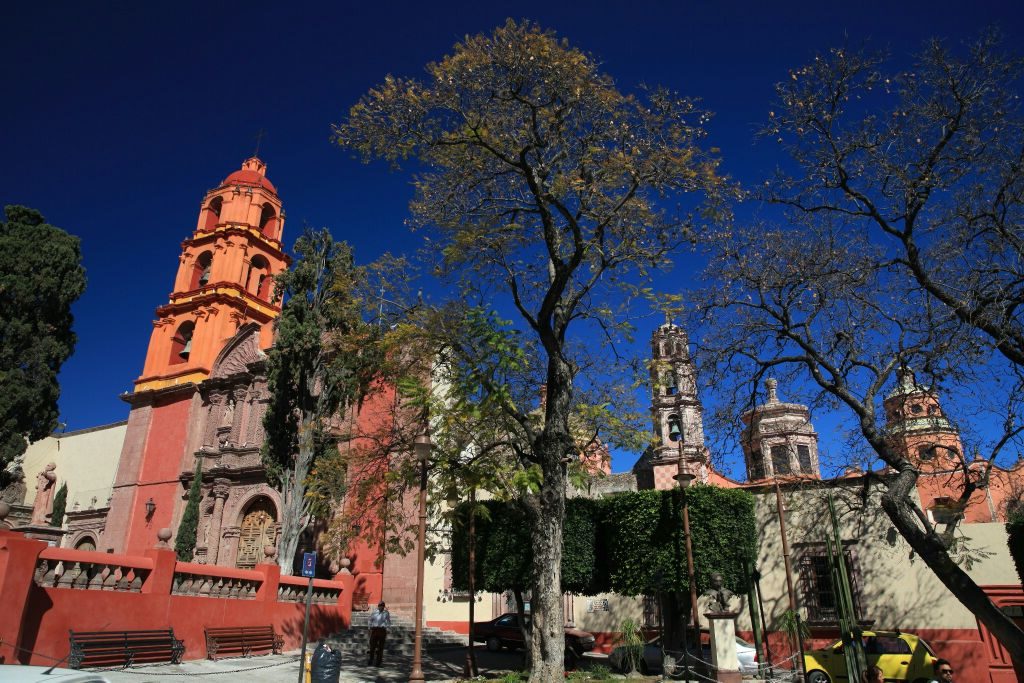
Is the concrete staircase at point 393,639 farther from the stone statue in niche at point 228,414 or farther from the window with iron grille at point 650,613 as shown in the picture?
the stone statue in niche at point 228,414

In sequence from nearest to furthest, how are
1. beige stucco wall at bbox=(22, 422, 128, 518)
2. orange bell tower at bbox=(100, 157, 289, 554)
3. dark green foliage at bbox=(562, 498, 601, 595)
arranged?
1. dark green foliage at bbox=(562, 498, 601, 595)
2. orange bell tower at bbox=(100, 157, 289, 554)
3. beige stucco wall at bbox=(22, 422, 128, 518)

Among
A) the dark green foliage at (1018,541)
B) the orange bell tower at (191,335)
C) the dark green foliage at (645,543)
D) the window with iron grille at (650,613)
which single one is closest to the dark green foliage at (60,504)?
the orange bell tower at (191,335)

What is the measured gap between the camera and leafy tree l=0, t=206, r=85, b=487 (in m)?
20.5

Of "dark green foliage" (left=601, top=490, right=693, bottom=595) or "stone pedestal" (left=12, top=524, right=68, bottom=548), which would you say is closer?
"stone pedestal" (left=12, top=524, right=68, bottom=548)

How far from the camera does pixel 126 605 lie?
463 inches

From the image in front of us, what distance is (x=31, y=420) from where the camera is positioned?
21.4 m

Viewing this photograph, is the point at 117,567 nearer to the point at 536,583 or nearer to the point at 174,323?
the point at 536,583

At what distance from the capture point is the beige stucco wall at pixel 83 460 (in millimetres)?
38438

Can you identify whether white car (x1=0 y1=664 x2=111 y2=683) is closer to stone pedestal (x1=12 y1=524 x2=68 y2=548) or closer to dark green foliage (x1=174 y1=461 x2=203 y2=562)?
stone pedestal (x1=12 y1=524 x2=68 y2=548)

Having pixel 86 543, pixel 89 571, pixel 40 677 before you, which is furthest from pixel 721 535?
pixel 86 543

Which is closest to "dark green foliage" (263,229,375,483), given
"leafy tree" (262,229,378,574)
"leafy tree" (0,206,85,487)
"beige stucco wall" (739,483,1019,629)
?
"leafy tree" (262,229,378,574)

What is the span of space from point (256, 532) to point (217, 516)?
1.98 metres

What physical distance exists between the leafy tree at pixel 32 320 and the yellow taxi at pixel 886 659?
900 inches

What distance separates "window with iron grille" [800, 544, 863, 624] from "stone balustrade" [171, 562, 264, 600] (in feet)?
49.0
